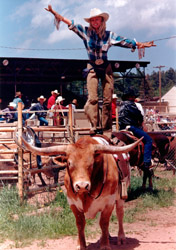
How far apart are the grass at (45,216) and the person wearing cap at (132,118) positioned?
2.78 ft

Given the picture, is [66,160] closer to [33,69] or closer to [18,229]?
[18,229]

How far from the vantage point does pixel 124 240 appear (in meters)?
5.37

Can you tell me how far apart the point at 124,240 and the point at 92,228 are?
1.09m

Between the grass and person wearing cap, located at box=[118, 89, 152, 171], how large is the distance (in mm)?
848

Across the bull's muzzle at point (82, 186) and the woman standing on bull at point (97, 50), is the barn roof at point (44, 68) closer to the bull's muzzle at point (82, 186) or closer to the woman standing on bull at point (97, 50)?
the woman standing on bull at point (97, 50)

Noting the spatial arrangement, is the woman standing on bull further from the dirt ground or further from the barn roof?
the barn roof

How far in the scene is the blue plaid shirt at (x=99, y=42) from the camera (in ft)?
20.8

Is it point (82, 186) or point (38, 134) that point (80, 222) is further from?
point (38, 134)

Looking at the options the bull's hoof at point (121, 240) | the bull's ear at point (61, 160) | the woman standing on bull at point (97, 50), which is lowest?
the bull's hoof at point (121, 240)

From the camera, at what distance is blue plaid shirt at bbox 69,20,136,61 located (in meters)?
6.33

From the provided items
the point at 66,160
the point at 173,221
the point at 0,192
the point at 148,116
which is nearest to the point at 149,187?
the point at 173,221

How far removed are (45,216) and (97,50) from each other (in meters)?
3.11

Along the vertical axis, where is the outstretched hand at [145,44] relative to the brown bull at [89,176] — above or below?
above

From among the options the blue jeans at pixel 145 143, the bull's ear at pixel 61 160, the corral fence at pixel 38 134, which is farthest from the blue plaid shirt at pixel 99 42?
the bull's ear at pixel 61 160
